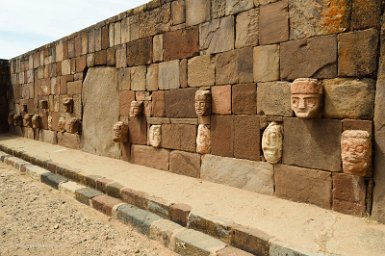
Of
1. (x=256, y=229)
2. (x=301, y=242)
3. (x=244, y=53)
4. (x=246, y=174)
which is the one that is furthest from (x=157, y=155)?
(x=301, y=242)

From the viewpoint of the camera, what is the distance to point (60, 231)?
3.82 metres

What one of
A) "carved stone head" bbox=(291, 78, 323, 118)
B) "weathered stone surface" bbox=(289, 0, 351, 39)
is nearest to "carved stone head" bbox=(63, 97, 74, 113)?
"weathered stone surface" bbox=(289, 0, 351, 39)

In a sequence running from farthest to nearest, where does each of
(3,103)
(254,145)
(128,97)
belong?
(3,103)
(128,97)
(254,145)

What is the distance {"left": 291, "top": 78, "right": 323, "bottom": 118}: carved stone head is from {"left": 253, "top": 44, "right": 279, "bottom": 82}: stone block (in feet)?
1.54

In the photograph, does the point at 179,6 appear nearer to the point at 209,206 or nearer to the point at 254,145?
the point at 254,145

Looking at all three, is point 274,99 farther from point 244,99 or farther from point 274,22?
point 274,22

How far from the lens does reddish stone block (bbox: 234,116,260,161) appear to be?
417 cm

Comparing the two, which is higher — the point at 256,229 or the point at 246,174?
the point at 246,174

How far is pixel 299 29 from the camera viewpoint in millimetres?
3689

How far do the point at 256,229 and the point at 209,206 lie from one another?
31.7 inches

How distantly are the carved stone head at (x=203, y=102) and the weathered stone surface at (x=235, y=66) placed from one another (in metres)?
0.24

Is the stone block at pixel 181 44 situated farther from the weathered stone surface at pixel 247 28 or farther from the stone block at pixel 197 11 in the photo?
the weathered stone surface at pixel 247 28

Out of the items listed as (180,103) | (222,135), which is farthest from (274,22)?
(180,103)

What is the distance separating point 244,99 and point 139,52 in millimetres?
2620
